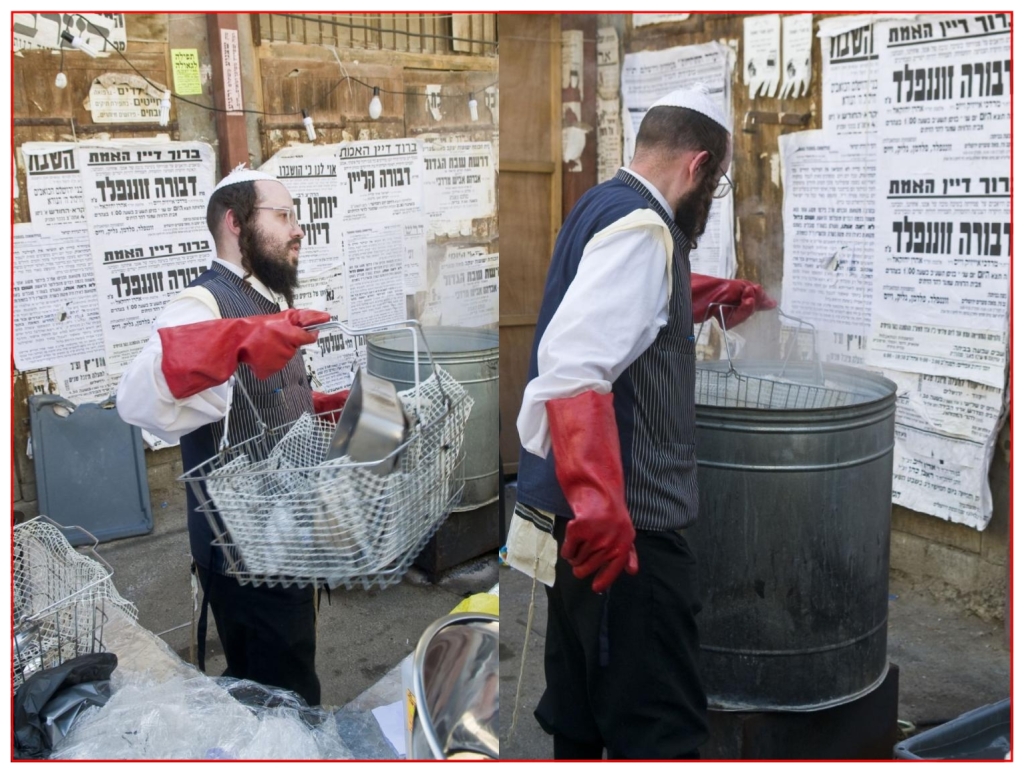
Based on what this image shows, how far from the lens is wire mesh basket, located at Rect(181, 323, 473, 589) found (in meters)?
1.65

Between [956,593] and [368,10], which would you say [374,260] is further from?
[956,593]

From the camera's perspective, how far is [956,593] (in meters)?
3.19

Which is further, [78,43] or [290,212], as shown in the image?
[290,212]

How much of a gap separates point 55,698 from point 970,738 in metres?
2.12

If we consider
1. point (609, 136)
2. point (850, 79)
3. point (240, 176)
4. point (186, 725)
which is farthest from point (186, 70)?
point (850, 79)

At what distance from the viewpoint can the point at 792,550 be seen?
2162mm

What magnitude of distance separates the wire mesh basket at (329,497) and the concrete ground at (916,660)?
0.58 m

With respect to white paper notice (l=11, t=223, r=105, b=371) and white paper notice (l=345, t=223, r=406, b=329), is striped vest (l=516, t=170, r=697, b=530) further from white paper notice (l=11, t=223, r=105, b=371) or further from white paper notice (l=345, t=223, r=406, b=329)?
white paper notice (l=11, t=223, r=105, b=371)

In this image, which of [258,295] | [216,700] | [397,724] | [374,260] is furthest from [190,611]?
[374,260]

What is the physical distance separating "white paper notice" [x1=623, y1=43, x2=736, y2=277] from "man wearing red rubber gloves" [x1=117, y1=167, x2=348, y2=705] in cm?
124

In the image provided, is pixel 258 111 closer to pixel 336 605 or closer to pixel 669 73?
pixel 336 605

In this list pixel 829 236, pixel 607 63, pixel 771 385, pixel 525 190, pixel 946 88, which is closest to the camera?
pixel 525 190

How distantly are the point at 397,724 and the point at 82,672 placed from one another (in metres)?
0.59

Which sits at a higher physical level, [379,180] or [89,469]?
[379,180]
